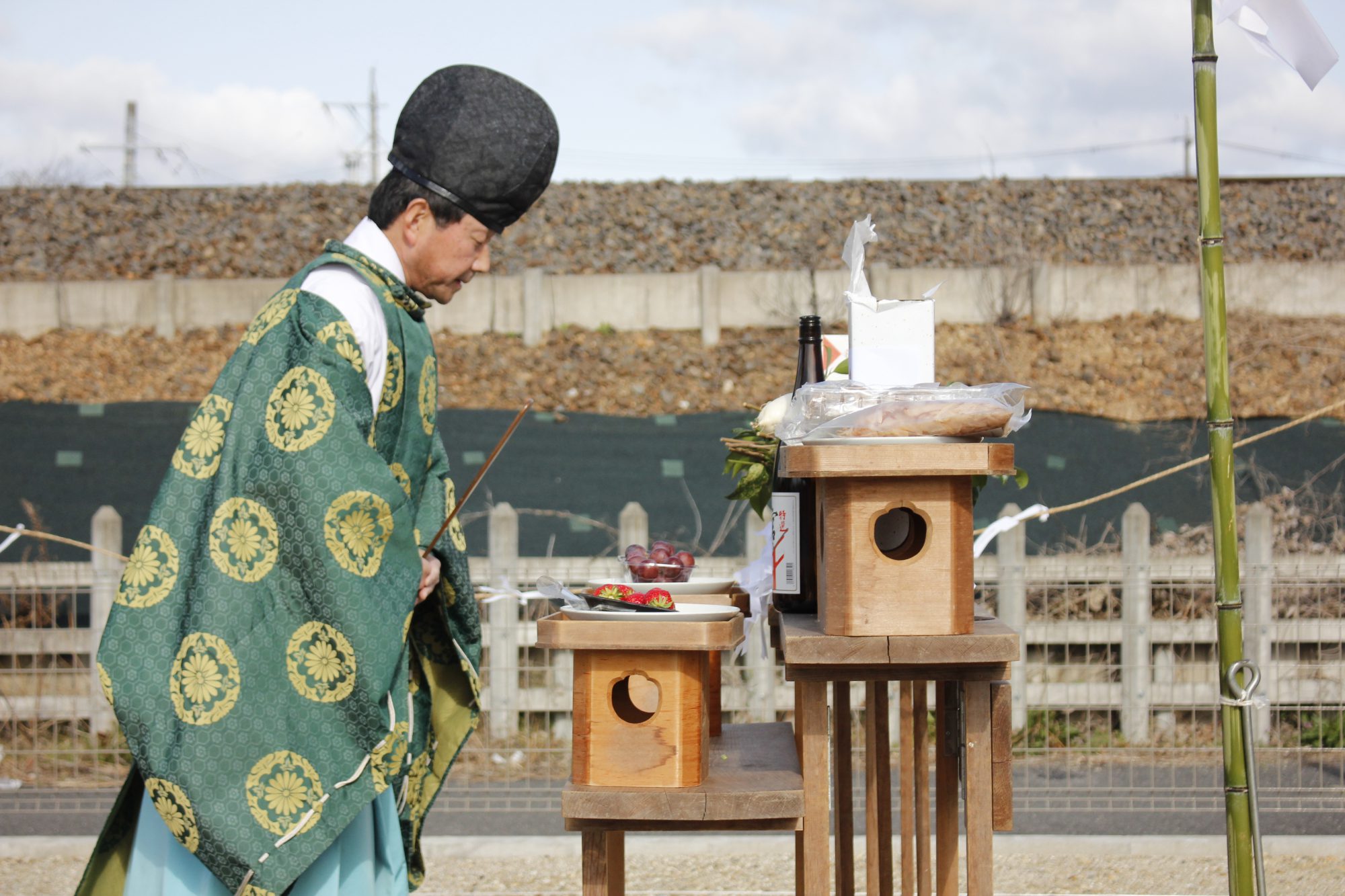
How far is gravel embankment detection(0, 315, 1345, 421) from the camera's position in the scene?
13.5 m

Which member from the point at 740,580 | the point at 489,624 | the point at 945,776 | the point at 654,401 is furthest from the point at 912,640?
the point at 654,401

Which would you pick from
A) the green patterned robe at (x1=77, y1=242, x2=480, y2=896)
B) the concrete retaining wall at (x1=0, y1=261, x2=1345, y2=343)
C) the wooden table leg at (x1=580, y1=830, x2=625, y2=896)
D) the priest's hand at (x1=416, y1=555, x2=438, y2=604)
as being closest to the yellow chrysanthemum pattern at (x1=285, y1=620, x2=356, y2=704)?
the green patterned robe at (x1=77, y1=242, x2=480, y2=896)

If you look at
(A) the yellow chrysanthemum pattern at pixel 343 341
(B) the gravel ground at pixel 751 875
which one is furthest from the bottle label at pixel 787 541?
(B) the gravel ground at pixel 751 875

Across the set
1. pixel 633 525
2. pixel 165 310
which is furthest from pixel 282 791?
pixel 165 310

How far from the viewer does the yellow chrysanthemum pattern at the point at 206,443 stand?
1807 mm

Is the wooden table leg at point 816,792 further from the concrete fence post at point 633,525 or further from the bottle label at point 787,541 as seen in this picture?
the concrete fence post at point 633,525

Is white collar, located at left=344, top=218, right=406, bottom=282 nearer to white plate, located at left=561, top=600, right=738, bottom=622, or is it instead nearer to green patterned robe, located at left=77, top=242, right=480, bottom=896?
green patterned robe, located at left=77, top=242, right=480, bottom=896

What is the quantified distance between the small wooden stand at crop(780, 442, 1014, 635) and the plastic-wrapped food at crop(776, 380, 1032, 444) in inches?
1.5

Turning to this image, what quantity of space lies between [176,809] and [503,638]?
3.54 m

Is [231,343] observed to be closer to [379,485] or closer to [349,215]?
[349,215]

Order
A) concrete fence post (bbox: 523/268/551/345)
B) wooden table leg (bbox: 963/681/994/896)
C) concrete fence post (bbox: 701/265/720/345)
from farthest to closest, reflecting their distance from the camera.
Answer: concrete fence post (bbox: 523/268/551/345)
concrete fence post (bbox: 701/265/720/345)
wooden table leg (bbox: 963/681/994/896)

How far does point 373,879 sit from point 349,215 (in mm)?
17439

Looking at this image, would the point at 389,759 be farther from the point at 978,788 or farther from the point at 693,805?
the point at 978,788

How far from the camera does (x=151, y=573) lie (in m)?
1.78
